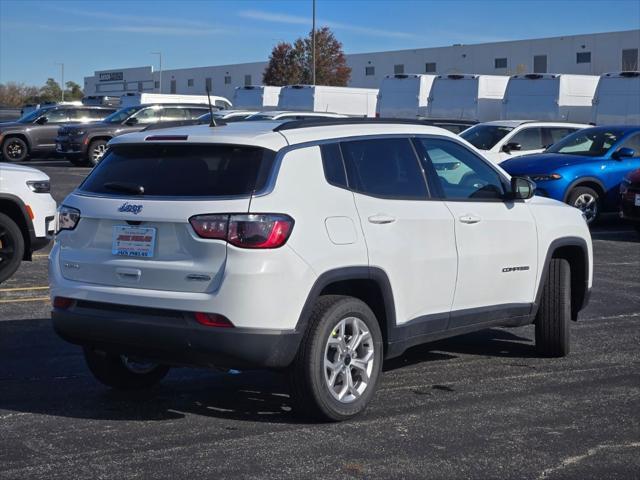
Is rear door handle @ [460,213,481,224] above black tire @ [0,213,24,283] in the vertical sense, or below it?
above

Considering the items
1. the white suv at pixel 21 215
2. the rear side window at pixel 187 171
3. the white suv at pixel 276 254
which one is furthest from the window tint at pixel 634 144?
the rear side window at pixel 187 171

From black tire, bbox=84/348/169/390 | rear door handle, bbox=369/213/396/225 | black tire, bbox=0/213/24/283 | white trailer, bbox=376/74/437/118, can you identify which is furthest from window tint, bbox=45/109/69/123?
rear door handle, bbox=369/213/396/225

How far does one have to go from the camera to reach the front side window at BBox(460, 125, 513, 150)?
64.7 feet

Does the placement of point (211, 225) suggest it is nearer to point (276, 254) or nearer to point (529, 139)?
point (276, 254)

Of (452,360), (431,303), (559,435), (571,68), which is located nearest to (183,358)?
(431,303)

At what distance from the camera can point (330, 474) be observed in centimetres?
511

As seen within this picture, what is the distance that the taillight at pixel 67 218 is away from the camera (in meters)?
6.14

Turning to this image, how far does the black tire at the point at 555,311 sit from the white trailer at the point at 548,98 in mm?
20613

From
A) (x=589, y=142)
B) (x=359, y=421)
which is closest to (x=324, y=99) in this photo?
(x=589, y=142)

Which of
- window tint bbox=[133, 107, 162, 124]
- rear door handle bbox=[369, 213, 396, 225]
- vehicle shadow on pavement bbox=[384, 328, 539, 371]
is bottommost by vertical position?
vehicle shadow on pavement bbox=[384, 328, 539, 371]

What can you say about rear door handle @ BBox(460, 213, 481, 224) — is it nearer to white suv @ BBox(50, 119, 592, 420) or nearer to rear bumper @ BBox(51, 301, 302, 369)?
white suv @ BBox(50, 119, 592, 420)

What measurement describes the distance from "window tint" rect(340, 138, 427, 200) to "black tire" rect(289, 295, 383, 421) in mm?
746

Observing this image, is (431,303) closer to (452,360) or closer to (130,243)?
(452,360)

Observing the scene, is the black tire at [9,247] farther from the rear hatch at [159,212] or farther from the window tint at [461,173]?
the window tint at [461,173]
